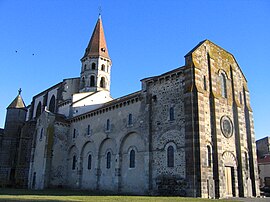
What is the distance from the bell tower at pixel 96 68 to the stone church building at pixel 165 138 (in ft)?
10.9

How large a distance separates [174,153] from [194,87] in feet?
18.3

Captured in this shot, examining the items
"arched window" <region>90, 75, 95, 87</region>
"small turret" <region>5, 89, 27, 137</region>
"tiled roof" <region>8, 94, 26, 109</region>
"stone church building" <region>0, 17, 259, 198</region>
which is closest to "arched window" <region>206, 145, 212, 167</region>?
"stone church building" <region>0, 17, 259, 198</region>

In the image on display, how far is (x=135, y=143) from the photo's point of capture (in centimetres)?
2669

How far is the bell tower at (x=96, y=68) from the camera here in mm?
41806

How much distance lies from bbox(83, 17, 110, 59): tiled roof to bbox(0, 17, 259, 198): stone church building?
24.6 ft

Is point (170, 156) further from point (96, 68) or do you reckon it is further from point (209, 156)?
point (96, 68)

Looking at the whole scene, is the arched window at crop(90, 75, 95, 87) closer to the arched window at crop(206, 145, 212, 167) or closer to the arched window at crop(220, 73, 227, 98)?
the arched window at crop(220, 73, 227, 98)

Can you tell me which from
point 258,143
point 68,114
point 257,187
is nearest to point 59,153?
point 68,114

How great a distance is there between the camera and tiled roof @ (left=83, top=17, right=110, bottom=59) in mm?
43125

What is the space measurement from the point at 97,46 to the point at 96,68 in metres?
3.97

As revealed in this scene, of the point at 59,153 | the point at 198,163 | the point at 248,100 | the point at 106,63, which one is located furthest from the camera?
the point at 106,63

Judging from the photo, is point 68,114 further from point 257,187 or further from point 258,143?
point 258,143

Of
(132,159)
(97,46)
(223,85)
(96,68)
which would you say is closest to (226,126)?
(223,85)

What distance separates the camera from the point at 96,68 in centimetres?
4225
